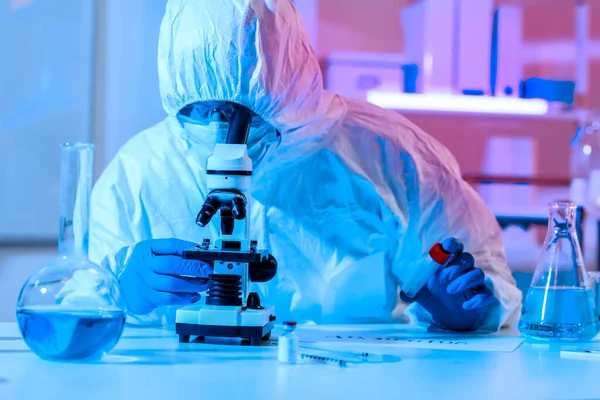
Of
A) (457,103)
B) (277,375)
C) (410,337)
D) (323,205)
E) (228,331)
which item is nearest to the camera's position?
(277,375)

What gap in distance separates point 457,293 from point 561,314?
0.55ft

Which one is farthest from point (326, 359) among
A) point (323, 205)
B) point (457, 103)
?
point (457, 103)

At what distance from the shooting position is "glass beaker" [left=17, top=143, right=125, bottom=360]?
2.97 ft

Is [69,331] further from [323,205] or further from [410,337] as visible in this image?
[323,205]

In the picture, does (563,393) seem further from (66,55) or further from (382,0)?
(382,0)

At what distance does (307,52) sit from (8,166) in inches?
58.6

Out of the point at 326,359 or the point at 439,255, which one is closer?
the point at 326,359

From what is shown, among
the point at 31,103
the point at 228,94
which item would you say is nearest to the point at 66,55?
the point at 31,103

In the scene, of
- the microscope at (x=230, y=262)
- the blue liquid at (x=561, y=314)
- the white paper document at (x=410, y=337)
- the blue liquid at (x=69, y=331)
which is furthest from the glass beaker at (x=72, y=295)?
the blue liquid at (x=561, y=314)

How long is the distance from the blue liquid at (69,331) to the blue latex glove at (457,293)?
1.69 ft

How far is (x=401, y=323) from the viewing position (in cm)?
146

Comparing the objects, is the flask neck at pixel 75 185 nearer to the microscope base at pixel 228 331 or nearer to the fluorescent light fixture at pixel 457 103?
the microscope base at pixel 228 331

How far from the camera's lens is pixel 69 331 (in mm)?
910

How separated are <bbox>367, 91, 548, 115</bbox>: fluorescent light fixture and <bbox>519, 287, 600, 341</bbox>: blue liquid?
1.49m
